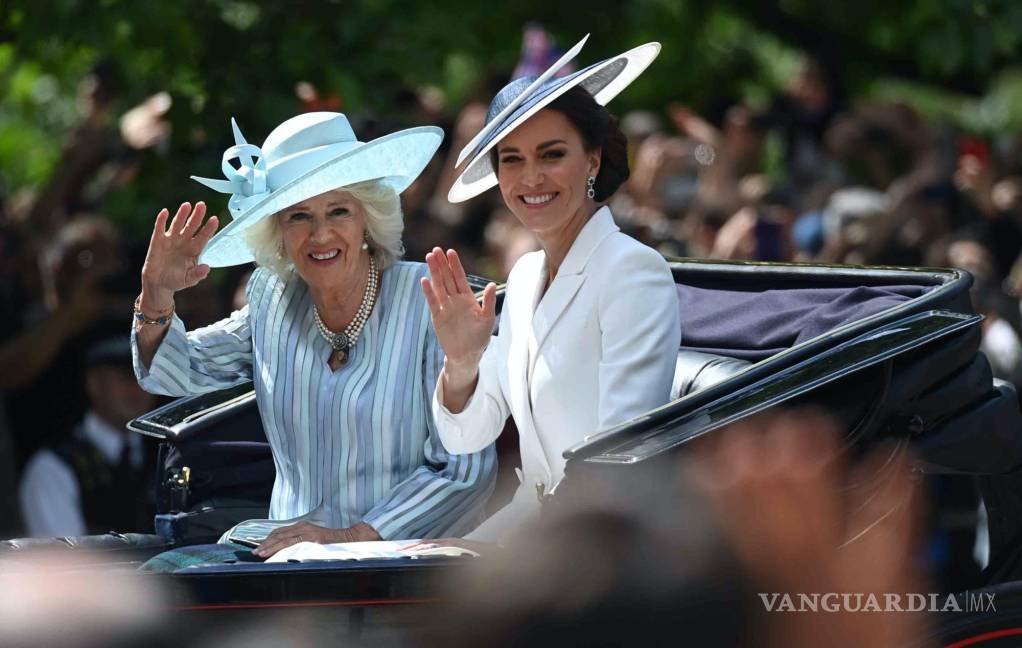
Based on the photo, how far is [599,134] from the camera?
3.48m

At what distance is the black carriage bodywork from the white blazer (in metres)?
0.14

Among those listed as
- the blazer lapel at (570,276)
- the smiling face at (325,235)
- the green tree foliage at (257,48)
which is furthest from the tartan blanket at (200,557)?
the green tree foliage at (257,48)

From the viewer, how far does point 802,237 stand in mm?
7414

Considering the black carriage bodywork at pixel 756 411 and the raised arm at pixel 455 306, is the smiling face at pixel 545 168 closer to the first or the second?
the raised arm at pixel 455 306

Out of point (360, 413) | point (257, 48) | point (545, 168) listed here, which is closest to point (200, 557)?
point (360, 413)

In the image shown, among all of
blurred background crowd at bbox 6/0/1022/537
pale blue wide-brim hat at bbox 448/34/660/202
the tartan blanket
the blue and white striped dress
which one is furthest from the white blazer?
blurred background crowd at bbox 6/0/1022/537

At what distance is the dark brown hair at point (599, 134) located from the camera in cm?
343

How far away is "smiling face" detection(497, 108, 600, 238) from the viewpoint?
11.3 ft

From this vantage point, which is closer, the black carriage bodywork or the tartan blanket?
the black carriage bodywork

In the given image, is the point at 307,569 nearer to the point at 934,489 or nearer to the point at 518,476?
the point at 518,476

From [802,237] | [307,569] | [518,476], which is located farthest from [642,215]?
[307,569]

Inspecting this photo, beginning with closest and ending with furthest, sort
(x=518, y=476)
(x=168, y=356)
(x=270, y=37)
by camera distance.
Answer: (x=168, y=356), (x=518, y=476), (x=270, y=37)

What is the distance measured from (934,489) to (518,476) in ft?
4.53

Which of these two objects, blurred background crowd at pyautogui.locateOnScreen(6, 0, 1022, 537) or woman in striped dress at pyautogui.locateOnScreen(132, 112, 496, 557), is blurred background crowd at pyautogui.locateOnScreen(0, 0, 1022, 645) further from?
woman in striped dress at pyautogui.locateOnScreen(132, 112, 496, 557)
